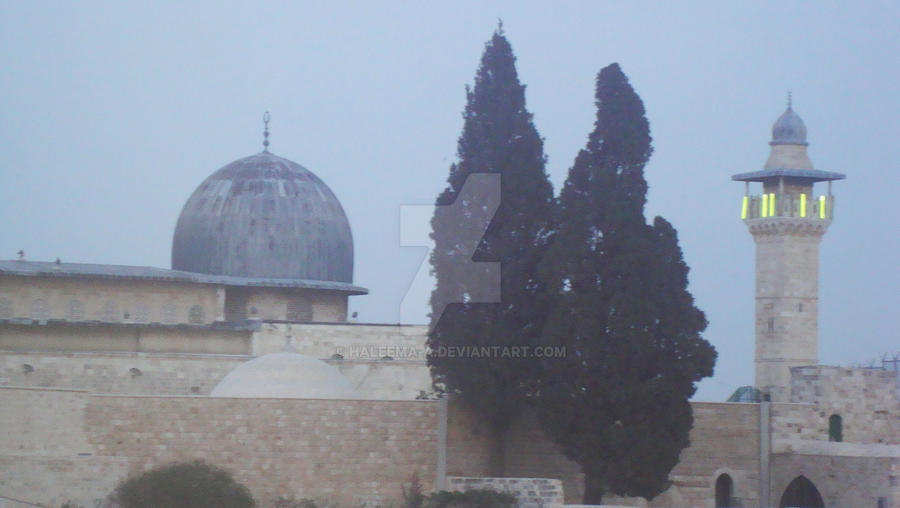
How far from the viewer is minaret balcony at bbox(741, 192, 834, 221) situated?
42594 millimetres

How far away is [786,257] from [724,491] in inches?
703

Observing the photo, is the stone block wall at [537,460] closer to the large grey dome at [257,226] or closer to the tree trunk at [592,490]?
the tree trunk at [592,490]

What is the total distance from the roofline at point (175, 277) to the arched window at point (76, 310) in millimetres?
492

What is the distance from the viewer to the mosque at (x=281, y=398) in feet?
77.0

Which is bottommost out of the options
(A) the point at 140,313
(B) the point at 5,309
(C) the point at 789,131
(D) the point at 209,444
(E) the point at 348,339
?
(D) the point at 209,444

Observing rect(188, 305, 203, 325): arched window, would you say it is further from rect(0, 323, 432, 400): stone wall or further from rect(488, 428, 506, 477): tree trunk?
rect(488, 428, 506, 477): tree trunk

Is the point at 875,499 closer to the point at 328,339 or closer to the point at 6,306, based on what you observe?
the point at 328,339

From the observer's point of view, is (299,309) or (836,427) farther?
(299,309)

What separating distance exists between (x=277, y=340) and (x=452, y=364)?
24.1 ft

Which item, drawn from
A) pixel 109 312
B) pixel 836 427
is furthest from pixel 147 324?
pixel 836 427

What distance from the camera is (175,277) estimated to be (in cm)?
3170

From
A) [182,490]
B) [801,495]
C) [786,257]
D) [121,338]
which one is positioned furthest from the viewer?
[786,257]

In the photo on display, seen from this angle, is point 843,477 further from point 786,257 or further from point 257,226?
point 786,257

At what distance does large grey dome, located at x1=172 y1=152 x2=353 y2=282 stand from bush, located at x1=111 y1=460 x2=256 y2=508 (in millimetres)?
10573
